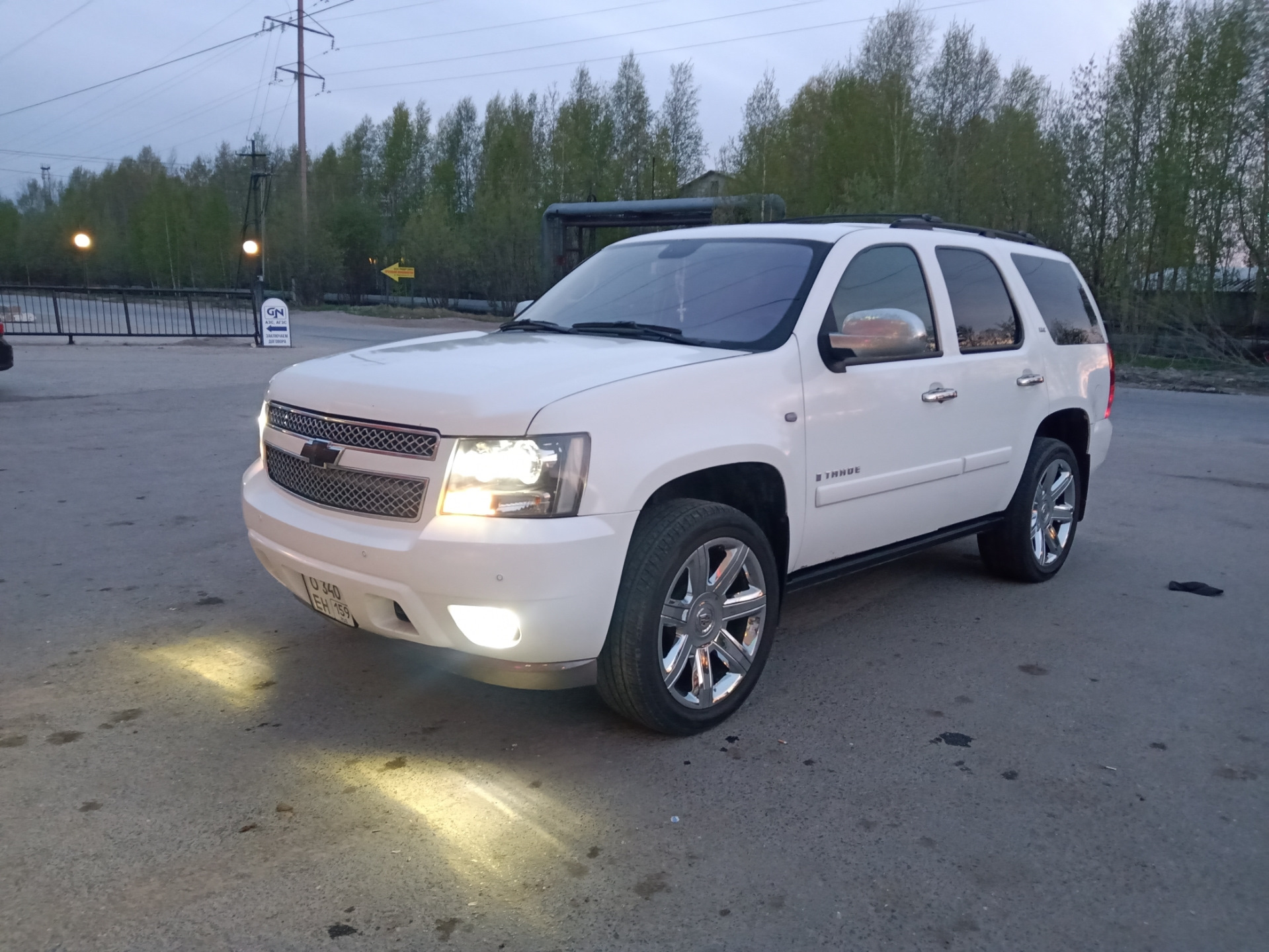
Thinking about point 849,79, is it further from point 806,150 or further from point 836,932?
point 836,932

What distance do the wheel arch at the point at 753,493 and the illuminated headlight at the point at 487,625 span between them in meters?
0.82

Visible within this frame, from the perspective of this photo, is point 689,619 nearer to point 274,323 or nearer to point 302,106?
point 274,323

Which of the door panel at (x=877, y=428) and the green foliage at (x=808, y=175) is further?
the green foliage at (x=808, y=175)

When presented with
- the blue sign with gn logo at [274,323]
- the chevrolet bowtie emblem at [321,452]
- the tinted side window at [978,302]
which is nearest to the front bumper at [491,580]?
the chevrolet bowtie emblem at [321,452]

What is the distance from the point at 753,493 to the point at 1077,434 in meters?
2.97

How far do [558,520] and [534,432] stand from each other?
11.3 inches

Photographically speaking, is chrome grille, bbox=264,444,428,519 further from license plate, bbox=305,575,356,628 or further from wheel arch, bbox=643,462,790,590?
wheel arch, bbox=643,462,790,590

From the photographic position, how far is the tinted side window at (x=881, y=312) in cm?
432

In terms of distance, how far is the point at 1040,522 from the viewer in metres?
5.86

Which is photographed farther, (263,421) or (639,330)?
(639,330)

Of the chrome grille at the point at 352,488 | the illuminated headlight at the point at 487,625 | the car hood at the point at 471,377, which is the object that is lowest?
the illuminated headlight at the point at 487,625

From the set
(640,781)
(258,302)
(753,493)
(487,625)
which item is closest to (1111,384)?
(753,493)

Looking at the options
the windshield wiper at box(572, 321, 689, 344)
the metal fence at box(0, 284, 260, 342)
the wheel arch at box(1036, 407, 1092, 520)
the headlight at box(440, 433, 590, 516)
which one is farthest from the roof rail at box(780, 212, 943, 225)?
the metal fence at box(0, 284, 260, 342)

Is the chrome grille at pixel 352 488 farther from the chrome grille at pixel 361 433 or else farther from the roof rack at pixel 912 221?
the roof rack at pixel 912 221
